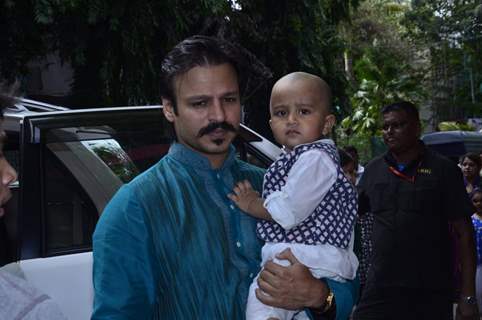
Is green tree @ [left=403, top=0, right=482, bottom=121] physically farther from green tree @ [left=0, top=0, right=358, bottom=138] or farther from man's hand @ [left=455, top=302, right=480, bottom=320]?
man's hand @ [left=455, top=302, right=480, bottom=320]

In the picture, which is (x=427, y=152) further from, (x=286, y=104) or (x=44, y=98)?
(x=44, y=98)

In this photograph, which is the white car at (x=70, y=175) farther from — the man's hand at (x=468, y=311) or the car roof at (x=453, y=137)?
the car roof at (x=453, y=137)

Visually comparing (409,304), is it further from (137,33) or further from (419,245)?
(137,33)

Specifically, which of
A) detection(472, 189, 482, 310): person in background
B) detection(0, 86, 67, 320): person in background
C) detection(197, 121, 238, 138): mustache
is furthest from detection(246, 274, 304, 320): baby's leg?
detection(472, 189, 482, 310): person in background

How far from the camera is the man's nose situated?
234 cm

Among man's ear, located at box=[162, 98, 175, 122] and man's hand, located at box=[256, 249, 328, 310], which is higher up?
man's ear, located at box=[162, 98, 175, 122]

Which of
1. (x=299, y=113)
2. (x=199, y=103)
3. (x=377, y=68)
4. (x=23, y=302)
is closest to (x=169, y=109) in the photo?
(x=199, y=103)

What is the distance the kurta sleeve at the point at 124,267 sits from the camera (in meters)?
2.14

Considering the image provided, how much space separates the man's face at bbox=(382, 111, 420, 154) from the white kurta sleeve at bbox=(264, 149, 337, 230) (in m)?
2.95

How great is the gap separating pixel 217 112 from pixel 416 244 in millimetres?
3104

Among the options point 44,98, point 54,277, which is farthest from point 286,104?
point 44,98

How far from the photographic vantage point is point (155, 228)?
7.26 feet

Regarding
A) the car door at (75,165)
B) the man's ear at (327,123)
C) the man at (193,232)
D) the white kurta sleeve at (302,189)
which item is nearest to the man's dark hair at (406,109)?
the car door at (75,165)

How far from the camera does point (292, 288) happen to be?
2416 millimetres
